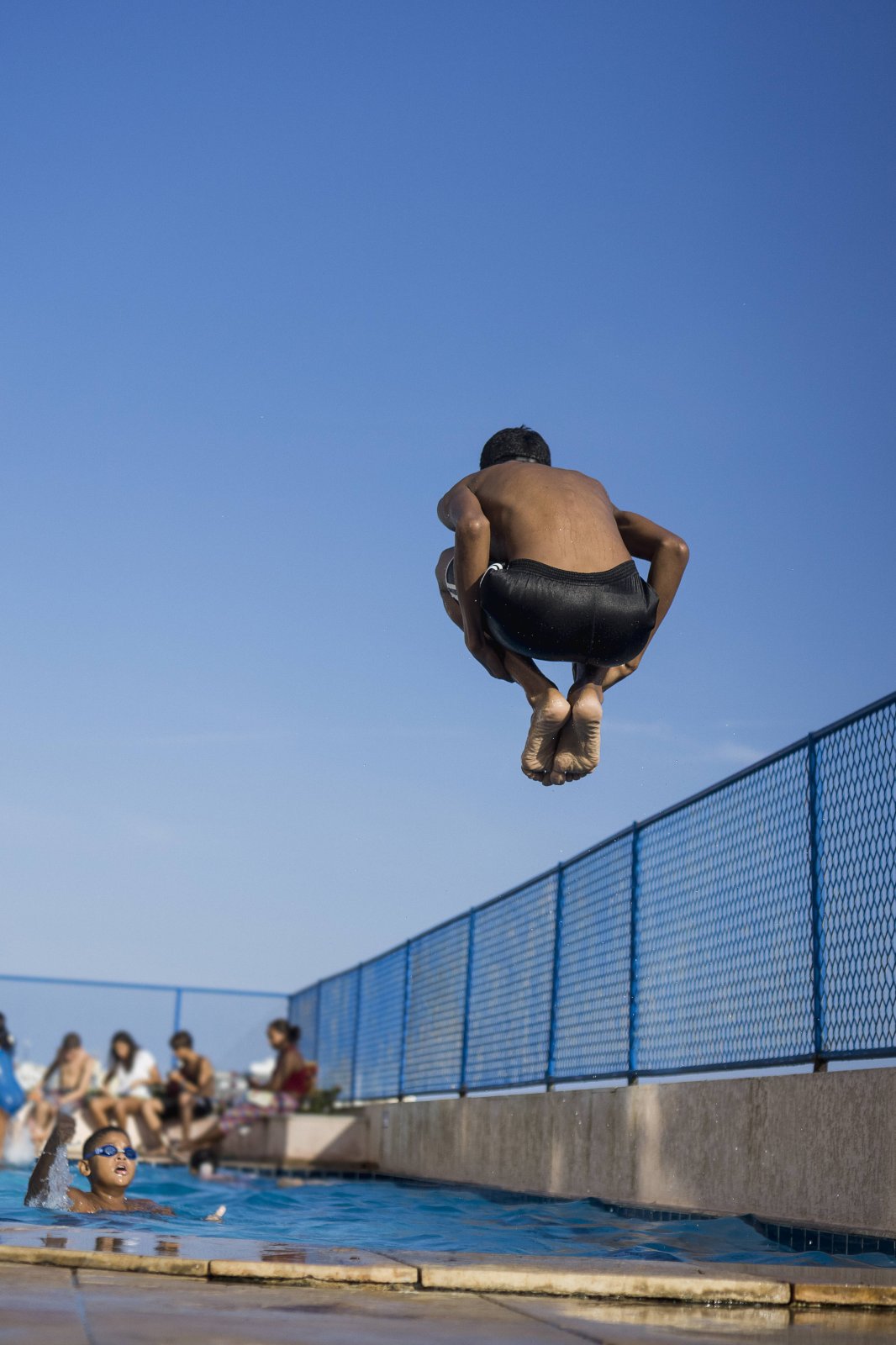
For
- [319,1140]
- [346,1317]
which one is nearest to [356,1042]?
[319,1140]

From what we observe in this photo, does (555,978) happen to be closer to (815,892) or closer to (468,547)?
(815,892)

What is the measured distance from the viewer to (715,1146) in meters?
7.83

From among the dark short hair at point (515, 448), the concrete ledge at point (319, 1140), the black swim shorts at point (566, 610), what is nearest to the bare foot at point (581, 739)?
the black swim shorts at point (566, 610)

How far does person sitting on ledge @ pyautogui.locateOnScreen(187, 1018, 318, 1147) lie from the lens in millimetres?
18281

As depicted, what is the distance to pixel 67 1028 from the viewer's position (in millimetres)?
23891

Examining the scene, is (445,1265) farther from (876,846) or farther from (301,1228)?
(301,1228)

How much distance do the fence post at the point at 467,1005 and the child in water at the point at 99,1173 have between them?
5.18 meters

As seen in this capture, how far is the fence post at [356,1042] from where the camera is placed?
19.3 metres

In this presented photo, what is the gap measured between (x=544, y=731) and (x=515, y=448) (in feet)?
4.22

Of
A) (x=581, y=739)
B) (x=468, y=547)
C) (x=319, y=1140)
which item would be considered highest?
(x=468, y=547)

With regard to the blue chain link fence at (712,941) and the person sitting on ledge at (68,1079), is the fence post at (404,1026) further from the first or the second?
the person sitting on ledge at (68,1079)

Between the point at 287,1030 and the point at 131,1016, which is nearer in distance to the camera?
the point at 287,1030

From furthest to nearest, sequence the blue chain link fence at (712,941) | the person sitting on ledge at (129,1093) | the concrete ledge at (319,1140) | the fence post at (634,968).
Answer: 1. the person sitting on ledge at (129,1093)
2. the concrete ledge at (319,1140)
3. the fence post at (634,968)
4. the blue chain link fence at (712,941)

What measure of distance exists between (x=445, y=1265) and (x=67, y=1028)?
2119cm
